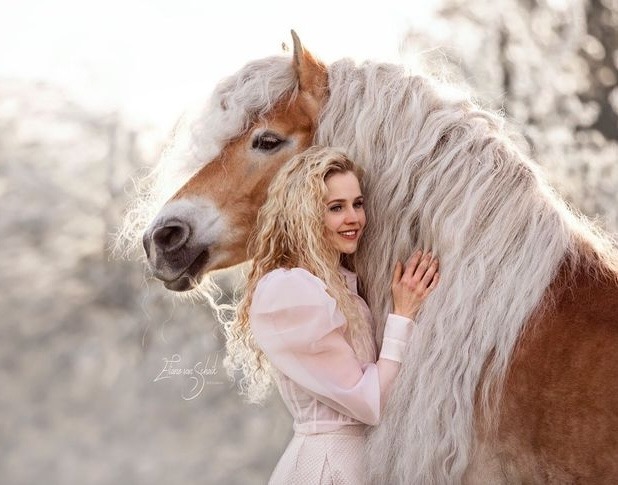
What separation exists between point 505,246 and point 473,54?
9.61 metres

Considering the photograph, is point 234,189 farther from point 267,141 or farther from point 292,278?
point 292,278

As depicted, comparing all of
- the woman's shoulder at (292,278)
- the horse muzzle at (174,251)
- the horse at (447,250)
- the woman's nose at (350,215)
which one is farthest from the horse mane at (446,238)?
the horse muzzle at (174,251)

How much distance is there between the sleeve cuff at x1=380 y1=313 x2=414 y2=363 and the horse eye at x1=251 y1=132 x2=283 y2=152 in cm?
72

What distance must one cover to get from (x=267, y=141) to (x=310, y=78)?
0.83 feet

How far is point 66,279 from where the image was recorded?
1237cm

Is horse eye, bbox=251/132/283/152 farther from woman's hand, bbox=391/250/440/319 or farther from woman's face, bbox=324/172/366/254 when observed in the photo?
woman's hand, bbox=391/250/440/319

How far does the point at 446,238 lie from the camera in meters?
2.95

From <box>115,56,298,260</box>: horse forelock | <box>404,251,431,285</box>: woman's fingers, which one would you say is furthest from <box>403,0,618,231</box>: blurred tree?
<box>404,251,431,285</box>: woman's fingers

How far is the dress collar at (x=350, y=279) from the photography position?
3.15 m

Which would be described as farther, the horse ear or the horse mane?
the horse ear

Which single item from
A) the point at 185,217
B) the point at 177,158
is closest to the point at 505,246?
the point at 185,217

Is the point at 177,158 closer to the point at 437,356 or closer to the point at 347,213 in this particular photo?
the point at 347,213

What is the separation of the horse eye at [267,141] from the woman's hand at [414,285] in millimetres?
614

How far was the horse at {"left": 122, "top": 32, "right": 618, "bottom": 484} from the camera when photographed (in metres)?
2.62
